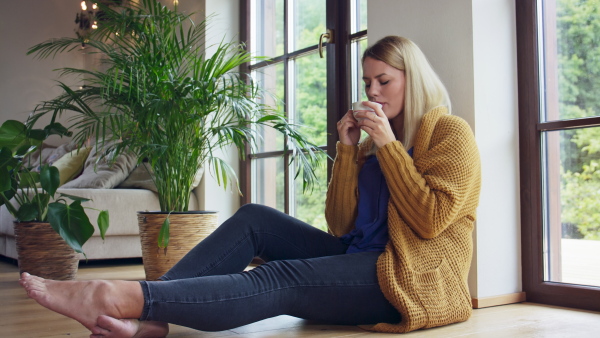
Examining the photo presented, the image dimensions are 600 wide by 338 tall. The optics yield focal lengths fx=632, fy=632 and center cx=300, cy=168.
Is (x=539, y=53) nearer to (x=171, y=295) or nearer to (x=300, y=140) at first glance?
(x=300, y=140)

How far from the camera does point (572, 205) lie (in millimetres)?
2100

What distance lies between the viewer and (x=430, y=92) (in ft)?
6.09

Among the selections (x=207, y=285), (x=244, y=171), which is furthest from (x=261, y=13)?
(x=207, y=285)

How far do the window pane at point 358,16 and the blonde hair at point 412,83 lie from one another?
3.30 ft

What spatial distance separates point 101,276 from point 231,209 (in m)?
1.01

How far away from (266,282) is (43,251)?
1718 millimetres

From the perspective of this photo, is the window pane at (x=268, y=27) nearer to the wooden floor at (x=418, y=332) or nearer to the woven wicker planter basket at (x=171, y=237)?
the woven wicker planter basket at (x=171, y=237)

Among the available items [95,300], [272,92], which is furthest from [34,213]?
[95,300]

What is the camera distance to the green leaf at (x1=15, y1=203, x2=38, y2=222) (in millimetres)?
2846

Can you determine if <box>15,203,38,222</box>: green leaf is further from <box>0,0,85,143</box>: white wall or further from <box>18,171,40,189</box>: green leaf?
<box>0,0,85,143</box>: white wall

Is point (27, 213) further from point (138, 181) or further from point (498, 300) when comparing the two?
point (498, 300)

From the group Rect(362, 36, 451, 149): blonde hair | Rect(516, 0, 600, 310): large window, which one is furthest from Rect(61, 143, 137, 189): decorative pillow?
Rect(516, 0, 600, 310): large window

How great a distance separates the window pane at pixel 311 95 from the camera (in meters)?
3.13

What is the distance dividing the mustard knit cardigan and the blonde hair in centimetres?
6
